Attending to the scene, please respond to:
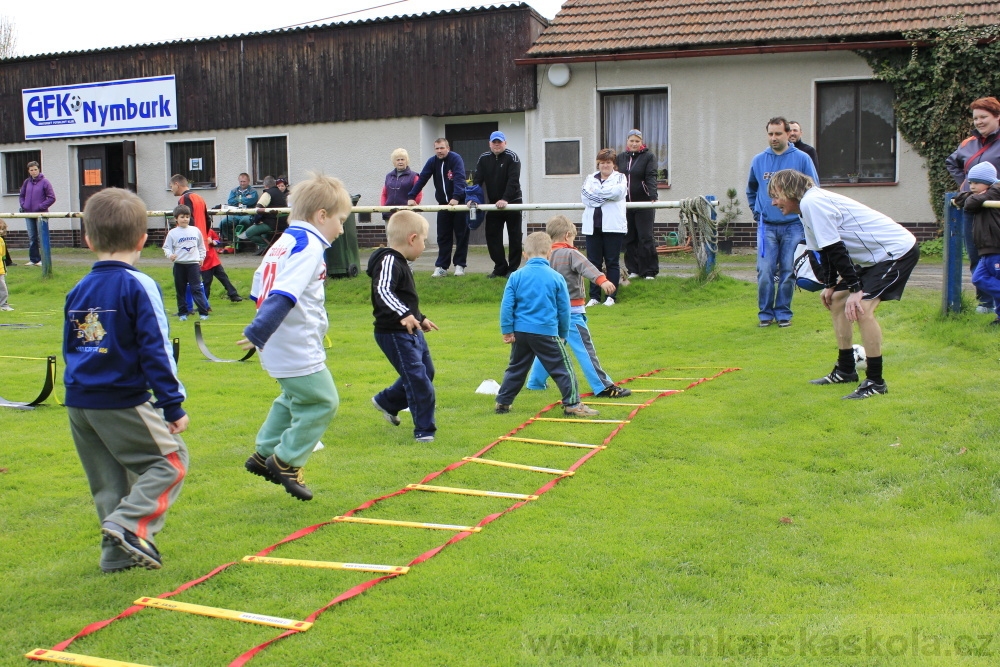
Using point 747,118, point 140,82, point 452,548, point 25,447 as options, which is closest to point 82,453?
point 452,548

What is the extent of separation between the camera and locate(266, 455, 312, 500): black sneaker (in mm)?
5297

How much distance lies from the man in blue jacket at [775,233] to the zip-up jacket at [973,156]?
1459 mm

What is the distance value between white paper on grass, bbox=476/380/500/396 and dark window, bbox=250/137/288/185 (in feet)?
54.0

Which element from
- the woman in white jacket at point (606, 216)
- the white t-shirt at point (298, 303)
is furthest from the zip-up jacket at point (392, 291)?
the woman in white jacket at point (606, 216)

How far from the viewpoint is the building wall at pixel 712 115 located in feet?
61.1

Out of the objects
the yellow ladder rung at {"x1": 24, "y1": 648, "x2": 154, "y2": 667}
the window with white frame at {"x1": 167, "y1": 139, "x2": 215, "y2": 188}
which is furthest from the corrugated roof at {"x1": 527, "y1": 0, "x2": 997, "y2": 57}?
the yellow ladder rung at {"x1": 24, "y1": 648, "x2": 154, "y2": 667}

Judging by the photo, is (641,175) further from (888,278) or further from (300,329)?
(300,329)

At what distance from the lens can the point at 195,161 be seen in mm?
24812

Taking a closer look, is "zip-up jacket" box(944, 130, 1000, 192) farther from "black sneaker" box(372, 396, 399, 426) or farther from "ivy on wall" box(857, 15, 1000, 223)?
"ivy on wall" box(857, 15, 1000, 223)

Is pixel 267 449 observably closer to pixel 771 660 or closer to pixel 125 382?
pixel 125 382

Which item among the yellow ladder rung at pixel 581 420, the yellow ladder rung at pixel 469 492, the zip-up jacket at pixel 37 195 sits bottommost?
the yellow ladder rung at pixel 469 492

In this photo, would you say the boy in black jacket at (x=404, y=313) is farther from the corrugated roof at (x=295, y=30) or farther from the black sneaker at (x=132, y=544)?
the corrugated roof at (x=295, y=30)

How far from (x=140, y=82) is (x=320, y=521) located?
22.6m

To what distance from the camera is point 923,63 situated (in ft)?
58.7
